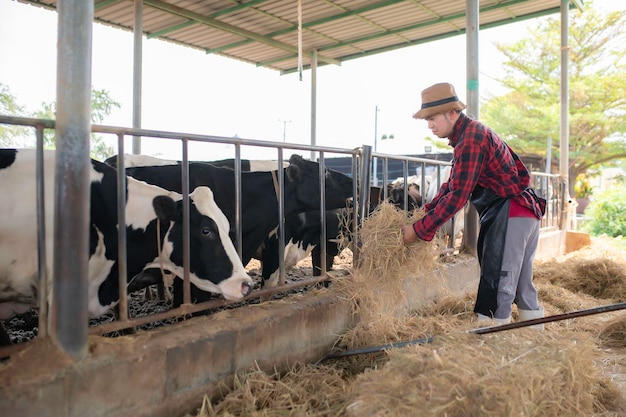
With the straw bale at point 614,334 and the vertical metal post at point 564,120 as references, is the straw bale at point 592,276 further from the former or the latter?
the vertical metal post at point 564,120

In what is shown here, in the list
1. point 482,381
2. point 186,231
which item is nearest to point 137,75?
point 186,231

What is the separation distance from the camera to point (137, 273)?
327cm

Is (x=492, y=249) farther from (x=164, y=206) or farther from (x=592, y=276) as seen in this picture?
(x=592, y=276)

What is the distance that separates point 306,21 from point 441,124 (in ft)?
21.0

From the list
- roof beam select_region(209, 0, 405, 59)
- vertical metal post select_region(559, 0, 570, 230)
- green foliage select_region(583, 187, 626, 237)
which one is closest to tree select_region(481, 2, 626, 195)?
green foliage select_region(583, 187, 626, 237)

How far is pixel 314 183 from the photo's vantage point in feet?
15.9

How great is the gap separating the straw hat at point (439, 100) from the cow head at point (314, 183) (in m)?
1.61

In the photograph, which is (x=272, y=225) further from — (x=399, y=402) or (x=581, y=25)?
(x=581, y=25)

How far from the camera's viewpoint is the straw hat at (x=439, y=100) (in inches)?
131

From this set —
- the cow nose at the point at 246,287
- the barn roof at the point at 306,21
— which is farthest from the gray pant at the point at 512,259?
the barn roof at the point at 306,21

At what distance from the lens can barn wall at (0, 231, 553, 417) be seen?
2.01 metres

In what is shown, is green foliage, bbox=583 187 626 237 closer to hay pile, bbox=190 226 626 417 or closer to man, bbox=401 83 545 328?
hay pile, bbox=190 226 626 417

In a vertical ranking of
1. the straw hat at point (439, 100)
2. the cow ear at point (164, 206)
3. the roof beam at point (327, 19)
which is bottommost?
the cow ear at point (164, 206)

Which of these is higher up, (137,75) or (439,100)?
(137,75)
